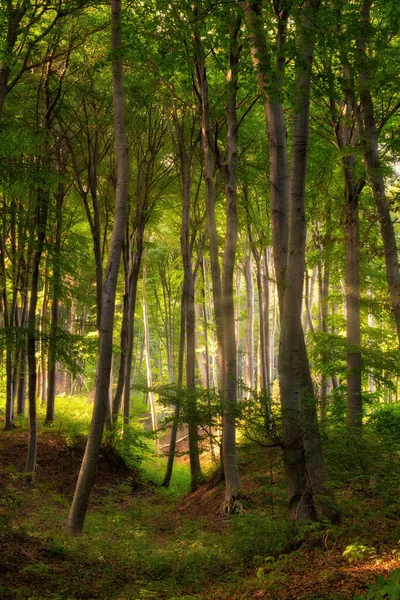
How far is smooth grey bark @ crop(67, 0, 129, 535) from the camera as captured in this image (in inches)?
291

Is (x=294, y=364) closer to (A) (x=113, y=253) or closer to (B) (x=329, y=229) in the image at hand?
(A) (x=113, y=253)

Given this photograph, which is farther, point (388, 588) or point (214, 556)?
point (214, 556)

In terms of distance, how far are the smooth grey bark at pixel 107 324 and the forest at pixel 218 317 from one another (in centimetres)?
3

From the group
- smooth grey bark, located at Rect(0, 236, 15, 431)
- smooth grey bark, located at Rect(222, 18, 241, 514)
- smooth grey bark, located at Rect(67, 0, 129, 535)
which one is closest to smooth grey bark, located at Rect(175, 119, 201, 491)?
smooth grey bark, located at Rect(222, 18, 241, 514)

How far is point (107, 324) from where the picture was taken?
25.5 ft

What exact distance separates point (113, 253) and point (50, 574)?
4469 millimetres

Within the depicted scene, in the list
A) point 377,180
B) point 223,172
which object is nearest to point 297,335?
point 377,180

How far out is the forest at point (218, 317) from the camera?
5.47 metres

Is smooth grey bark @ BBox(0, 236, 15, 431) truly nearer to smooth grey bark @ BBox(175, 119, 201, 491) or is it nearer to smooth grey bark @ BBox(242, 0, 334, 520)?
smooth grey bark @ BBox(175, 119, 201, 491)

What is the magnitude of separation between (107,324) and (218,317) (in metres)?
3.23

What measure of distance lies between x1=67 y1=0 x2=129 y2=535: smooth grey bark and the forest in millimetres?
32

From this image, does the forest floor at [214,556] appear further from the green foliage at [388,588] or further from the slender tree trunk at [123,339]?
the slender tree trunk at [123,339]

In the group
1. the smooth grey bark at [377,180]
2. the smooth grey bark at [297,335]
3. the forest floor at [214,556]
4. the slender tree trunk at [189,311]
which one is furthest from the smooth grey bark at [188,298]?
the smooth grey bark at [297,335]

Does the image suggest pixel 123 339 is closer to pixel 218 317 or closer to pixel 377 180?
pixel 218 317
